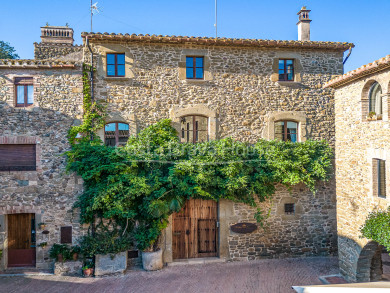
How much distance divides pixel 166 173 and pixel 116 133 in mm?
2375

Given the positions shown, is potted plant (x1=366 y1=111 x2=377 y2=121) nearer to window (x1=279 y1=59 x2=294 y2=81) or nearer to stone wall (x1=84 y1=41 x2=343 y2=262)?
stone wall (x1=84 y1=41 x2=343 y2=262)

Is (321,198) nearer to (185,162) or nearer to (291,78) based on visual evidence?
(291,78)

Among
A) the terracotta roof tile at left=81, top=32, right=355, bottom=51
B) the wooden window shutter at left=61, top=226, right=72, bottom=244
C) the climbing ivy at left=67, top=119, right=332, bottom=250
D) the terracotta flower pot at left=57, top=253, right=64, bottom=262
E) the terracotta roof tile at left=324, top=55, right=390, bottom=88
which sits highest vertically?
the terracotta roof tile at left=81, top=32, right=355, bottom=51

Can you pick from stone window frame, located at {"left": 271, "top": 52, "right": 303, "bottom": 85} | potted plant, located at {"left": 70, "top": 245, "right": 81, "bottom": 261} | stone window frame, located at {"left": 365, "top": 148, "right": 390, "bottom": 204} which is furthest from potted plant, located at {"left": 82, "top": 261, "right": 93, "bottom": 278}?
stone window frame, located at {"left": 271, "top": 52, "right": 303, "bottom": 85}

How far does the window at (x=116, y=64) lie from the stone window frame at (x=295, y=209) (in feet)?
25.0

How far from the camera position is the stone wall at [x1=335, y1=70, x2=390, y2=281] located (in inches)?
287

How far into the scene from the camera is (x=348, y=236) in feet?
28.5

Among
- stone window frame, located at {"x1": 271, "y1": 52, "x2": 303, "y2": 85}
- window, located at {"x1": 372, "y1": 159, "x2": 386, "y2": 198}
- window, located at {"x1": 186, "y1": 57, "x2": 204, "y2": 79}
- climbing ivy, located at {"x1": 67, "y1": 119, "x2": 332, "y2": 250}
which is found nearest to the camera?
window, located at {"x1": 372, "y1": 159, "x2": 386, "y2": 198}

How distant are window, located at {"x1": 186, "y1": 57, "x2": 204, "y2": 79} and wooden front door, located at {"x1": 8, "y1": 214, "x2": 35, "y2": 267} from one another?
25.1ft

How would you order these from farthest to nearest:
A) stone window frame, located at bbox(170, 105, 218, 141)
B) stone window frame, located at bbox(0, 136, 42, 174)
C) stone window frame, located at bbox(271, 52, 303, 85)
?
1. stone window frame, located at bbox(271, 52, 303, 85)
2. stone window frame, located at bbox(170, 105, 218, 141)
3. stone window frame, located at bbox(0, 136, 42, 174)

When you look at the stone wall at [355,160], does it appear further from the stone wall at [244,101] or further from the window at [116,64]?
the window at [116,64]

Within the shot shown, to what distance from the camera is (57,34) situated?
45.4 ft

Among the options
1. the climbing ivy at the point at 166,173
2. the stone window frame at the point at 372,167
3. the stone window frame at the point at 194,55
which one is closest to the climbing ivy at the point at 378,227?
the stone window frame at the point at 372,167

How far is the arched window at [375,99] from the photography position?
302 inches
